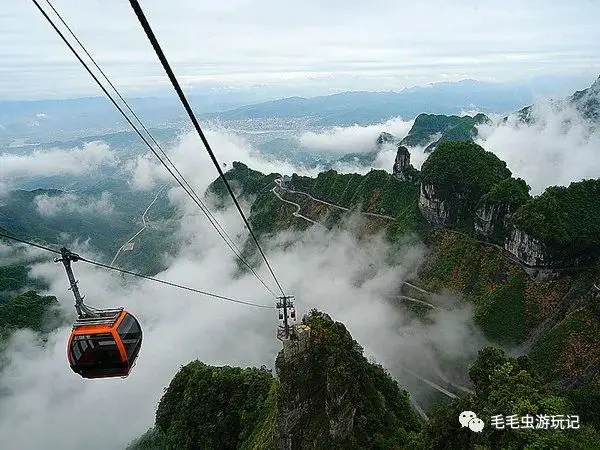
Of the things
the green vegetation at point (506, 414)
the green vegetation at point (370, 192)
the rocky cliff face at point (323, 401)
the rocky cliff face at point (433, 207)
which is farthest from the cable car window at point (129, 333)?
the green vegetation at point (370, 192)

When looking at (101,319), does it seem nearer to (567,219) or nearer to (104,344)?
(104,344)

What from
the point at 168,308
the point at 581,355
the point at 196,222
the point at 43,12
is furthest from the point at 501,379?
the point at 196,222

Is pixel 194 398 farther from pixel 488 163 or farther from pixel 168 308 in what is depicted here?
pixel 168 308

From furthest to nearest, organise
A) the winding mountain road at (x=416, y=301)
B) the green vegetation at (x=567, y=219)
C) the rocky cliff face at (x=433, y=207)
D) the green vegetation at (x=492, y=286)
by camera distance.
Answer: the rocky cliff face at (x=433, y=207), the green vegetation at (x=567, y=219), the green vegetation at (x=492, y=286), the winding mountain road at (x=416, y=301)

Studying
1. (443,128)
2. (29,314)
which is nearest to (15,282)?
(29,314)

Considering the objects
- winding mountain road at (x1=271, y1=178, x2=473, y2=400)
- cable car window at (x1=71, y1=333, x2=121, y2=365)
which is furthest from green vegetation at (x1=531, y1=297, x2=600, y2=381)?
cable car window at (x1=71, y1=333, x2=121, y2=365)

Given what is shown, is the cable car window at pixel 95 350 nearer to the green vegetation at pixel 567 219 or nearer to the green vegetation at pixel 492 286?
the green vegetation at pixel 492 286
